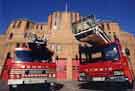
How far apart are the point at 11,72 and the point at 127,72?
511cm

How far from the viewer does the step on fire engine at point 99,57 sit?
11374 mm

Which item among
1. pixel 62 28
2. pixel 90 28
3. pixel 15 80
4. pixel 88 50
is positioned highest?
pixel 62 28

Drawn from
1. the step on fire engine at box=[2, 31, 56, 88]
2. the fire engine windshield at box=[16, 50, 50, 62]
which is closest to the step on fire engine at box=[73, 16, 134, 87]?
the step on fire engine at box=[2, 31, 56, 88]

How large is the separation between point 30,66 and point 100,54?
341 centimetres

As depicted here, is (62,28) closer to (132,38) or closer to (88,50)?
(132,38)

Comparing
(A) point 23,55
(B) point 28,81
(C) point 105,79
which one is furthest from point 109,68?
(A) point 23,55

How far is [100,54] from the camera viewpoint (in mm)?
12461

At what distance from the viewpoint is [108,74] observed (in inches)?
464

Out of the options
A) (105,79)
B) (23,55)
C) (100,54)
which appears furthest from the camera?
(100,54)

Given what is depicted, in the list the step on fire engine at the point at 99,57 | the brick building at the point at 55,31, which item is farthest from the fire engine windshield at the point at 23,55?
the brick building at the point at 55,31

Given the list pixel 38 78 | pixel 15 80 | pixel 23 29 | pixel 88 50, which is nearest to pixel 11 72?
pixel 15 80

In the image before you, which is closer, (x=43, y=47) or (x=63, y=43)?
(x=43, y=47)

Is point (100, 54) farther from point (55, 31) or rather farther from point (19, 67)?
point (55, 31)

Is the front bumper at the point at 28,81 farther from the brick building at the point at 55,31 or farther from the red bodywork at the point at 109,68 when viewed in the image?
the brick building at the point at 55,31
